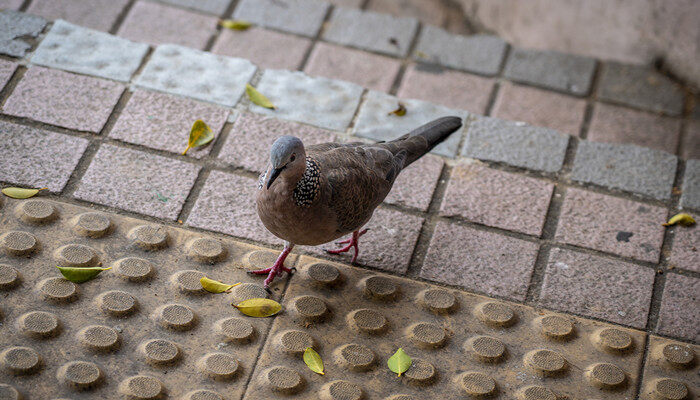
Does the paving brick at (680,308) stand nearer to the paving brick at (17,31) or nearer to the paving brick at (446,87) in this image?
the paving brick at (446,87)

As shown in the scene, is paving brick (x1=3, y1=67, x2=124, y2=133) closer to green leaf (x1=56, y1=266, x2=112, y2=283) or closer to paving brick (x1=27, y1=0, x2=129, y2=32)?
paving brick (x1=27, y1=0, x2=129, y2=32)

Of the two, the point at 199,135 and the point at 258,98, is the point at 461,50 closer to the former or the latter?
the point at 258,98

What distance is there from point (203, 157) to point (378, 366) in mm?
1431

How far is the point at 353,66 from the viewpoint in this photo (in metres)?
4.21

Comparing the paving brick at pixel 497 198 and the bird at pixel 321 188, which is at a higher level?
the bird at pixel 321 188

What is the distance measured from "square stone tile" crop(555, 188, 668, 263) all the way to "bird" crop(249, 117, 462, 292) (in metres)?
0.91

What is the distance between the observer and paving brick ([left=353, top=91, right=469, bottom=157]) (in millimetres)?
3791

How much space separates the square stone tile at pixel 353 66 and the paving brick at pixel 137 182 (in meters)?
1.11

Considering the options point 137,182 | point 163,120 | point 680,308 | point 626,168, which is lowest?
point 680,308

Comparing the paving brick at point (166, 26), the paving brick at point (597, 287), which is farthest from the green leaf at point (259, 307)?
the paving brick at point (166, 26)

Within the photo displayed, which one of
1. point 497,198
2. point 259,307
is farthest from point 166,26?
point 497,198

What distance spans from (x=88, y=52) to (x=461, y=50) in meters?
2.23

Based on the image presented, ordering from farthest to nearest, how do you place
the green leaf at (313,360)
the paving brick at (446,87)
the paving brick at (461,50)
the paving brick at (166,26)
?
the paving brick at (461,50) → the paving brick at (166,26) → the paving brick at (446,87) → the green leaf at (313,360)

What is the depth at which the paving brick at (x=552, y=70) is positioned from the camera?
167 inches
